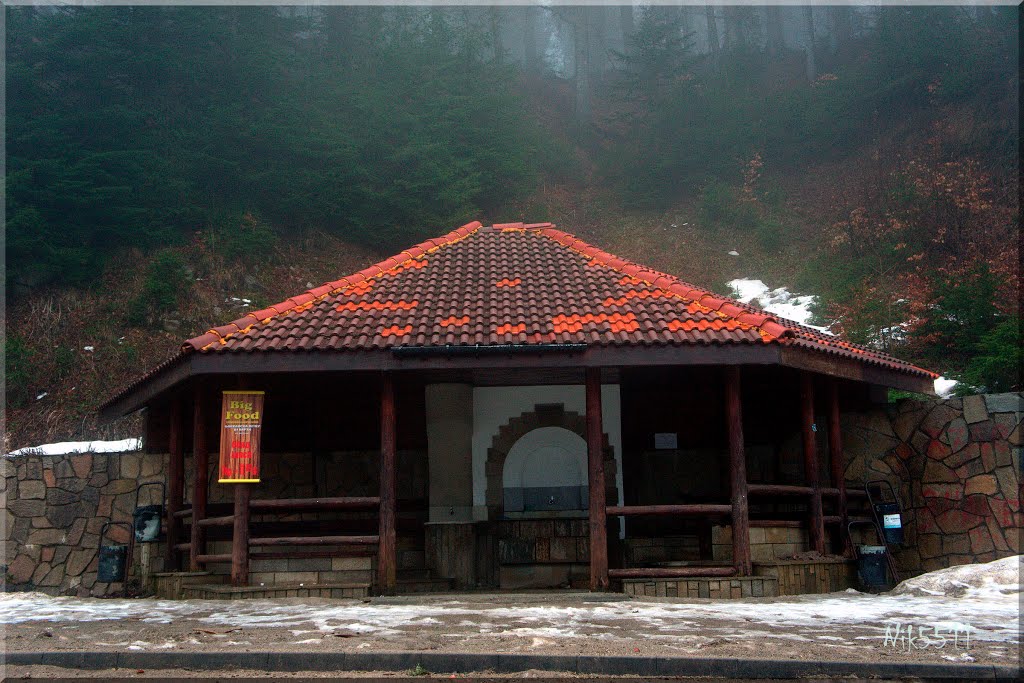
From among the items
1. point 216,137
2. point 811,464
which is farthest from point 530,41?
point 811,464

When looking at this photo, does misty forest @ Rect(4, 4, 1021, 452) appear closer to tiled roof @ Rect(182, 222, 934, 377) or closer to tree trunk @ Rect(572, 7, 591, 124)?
tree trunk @ Rect(572, 7, 591, 124)

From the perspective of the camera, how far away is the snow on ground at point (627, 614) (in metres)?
7.30

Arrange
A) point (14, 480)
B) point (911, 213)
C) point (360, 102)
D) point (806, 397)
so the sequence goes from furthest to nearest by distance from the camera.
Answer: point (360, 102) < point (911, 213) < point (14, 480) < point (806, 397)

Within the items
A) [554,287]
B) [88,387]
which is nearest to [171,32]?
[88,387]

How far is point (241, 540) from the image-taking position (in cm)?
1027

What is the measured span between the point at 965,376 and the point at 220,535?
13199 mm

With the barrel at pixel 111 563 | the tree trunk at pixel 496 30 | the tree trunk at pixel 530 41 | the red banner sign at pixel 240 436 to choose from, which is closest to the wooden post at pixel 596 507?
the red banner sign at pixel 240 436

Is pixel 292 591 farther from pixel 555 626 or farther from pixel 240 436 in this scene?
pixel 555 626

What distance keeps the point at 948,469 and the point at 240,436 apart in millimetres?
8719

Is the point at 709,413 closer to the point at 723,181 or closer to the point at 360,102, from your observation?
the point at 360,102

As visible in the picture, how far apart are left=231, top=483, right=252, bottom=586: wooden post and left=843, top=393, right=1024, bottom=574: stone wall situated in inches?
314

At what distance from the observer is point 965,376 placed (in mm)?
17000

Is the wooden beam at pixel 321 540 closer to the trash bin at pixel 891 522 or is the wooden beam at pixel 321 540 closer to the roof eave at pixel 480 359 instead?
the roof eave at pixel 480 359

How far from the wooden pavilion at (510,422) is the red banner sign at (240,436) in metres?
0.31
